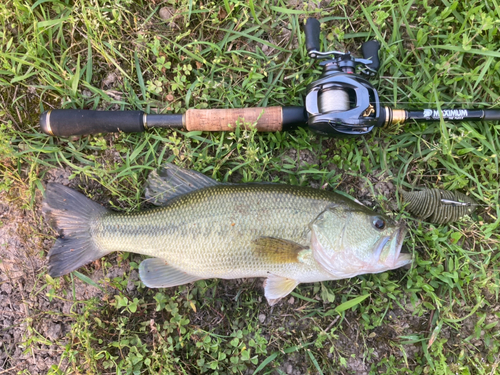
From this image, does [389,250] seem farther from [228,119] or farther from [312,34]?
[312,34]

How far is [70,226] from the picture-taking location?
2691mm

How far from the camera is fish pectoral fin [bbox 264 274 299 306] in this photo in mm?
2602

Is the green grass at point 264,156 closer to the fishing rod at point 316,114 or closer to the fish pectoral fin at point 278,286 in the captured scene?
the fishing rod at point 316,114

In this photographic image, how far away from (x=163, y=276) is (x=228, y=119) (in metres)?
1.36

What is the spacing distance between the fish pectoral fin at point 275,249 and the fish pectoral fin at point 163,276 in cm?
58

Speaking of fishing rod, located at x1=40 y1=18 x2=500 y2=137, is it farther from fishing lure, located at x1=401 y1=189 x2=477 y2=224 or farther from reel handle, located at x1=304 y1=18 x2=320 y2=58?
fishing lure, located at x1=401 y1=189 x2=477 y2=224

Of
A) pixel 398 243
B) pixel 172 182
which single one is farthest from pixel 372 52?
pixel 172 182

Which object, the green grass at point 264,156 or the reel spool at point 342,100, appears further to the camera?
the green grass at point 264,156

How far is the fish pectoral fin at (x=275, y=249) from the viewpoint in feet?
7.89

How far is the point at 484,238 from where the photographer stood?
2771 millimetres

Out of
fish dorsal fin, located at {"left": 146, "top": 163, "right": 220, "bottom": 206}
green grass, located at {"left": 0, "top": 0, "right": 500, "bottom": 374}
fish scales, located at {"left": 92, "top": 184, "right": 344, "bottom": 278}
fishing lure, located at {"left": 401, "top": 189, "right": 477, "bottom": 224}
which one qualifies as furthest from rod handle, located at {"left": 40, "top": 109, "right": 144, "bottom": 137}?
fishing lure, located at {"left": 401, "top": 189, "right": 477, "bottom": 224}

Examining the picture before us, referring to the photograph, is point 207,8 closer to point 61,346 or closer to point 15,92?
point 15,92

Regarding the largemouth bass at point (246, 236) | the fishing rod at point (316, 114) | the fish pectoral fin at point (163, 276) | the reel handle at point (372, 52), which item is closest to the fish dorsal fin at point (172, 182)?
the largemouth bass at point (246, 236)

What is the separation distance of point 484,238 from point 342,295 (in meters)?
1.28
